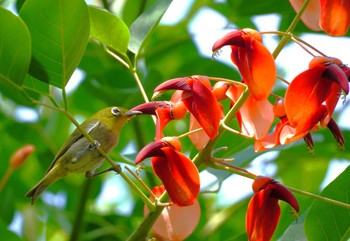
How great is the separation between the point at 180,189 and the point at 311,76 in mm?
330

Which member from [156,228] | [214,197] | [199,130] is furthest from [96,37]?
[214,197]

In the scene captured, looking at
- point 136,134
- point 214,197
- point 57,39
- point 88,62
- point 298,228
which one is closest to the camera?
point 57,39

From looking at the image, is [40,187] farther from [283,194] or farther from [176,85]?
[283,194]

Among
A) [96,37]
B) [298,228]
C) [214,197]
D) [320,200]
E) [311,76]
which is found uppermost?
[311,76]

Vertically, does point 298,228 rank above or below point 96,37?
below

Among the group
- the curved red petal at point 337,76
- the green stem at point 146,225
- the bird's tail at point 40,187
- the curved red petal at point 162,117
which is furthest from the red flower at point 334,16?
the bird's tail at point 40,187

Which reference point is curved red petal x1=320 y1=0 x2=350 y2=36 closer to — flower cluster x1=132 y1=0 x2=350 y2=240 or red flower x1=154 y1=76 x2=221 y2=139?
flower cluster x1=132 y1=0 x2=350 y2=240

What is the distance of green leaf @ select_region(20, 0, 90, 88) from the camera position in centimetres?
164

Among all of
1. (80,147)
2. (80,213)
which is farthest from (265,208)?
(80,213)

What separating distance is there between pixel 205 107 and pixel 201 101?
0.02 m

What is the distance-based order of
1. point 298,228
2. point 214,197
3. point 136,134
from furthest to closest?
point 214,197 → point 136,134 → point 298,228

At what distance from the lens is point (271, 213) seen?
5.05 feet

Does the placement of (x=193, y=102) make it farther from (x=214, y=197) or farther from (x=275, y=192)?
(x=214, y=197)

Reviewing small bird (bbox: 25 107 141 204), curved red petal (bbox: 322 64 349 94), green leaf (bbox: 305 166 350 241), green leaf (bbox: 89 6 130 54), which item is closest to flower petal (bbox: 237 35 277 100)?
curved red petal (bbox: 322 64 349 94)
